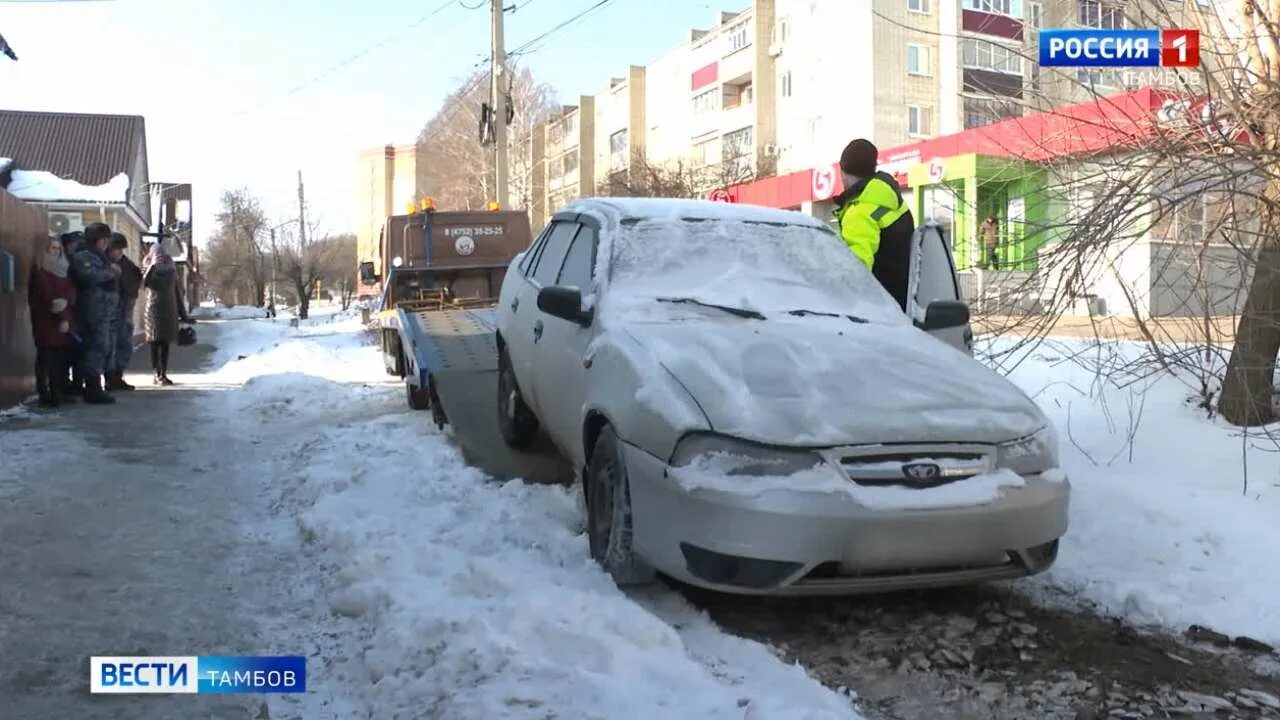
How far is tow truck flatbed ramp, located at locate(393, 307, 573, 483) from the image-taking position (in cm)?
609

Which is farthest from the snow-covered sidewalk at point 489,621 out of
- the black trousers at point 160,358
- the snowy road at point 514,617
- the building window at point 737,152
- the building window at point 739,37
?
the building window at point 739,37

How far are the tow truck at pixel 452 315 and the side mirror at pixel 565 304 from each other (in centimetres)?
136

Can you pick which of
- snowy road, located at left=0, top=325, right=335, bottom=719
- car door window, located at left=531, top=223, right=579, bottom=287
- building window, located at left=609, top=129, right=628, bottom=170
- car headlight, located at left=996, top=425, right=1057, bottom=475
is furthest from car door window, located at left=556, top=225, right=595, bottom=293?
building window, located at left=609, top=129, right=628, bottom=170

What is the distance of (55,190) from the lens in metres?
23.9

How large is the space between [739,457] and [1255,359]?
14.3ft

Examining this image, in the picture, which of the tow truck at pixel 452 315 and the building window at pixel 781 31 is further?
the building window at pixel 781 31

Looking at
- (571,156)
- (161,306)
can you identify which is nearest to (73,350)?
(161,306)

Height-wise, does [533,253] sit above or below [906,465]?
above

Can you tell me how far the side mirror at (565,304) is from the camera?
184 inches

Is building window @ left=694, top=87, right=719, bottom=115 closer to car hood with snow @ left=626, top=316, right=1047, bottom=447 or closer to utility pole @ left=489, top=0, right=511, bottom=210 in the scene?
utility pole @ left=489, top=0, right=511, bottom=210

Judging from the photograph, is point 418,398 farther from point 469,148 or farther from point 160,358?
point 469,148

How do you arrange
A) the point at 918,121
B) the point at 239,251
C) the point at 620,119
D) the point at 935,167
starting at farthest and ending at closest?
the point at 239,251, the point at 620,119, the point at 918,121, the point at 935,167

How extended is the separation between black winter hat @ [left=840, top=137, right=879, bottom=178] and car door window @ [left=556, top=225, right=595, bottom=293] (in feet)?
5.48

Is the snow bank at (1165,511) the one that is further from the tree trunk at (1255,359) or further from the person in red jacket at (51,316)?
the person in red jacket at (51,316)
